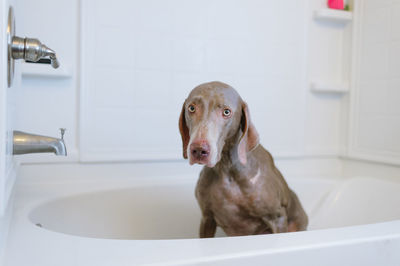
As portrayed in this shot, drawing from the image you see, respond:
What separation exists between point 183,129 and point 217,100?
0.51 feet

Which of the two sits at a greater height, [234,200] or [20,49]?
[20,49]

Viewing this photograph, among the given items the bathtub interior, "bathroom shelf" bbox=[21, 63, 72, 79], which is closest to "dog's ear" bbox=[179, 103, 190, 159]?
the bathtub interior

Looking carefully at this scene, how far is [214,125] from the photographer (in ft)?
3.07

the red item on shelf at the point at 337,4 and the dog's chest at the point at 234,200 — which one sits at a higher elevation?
the red item on shelf at the point at 337,4

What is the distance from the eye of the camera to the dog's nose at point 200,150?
873mm

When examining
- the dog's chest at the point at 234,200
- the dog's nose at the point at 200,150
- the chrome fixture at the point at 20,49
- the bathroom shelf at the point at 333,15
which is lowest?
the dog's chest at the point at 234,200

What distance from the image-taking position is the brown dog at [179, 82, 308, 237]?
3.17 feet

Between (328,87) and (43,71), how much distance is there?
51.9 inches

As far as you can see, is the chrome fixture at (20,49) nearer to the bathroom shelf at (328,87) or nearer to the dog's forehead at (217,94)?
the dog's forehead at (217,94)

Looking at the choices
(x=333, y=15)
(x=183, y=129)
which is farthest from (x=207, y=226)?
(x=333, y=15)

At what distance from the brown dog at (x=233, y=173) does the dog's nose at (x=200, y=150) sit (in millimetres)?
32

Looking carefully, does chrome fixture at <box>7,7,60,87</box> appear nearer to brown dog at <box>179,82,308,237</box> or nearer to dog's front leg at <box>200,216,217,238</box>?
brown dog at <box>179,82,308,237</box>

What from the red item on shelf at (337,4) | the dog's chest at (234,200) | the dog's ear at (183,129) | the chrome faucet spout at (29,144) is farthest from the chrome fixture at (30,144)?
the red item on shelf at (337,4)

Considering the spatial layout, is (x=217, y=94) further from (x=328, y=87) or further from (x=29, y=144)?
(x=328, y=87)
